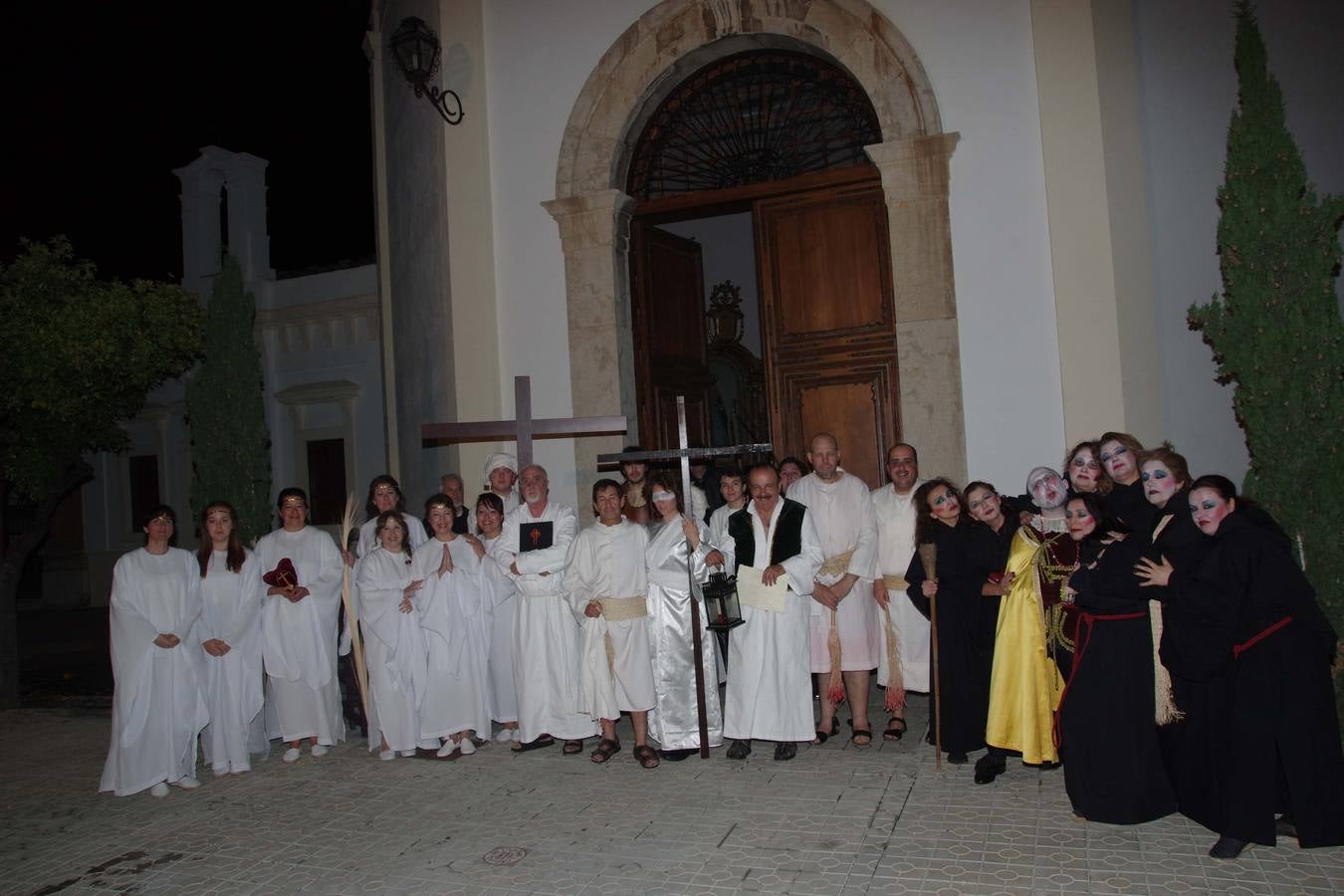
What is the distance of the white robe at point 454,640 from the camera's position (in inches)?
263

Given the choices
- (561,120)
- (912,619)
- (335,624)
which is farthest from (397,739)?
(561,120)

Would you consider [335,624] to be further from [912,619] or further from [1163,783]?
[1163,783]

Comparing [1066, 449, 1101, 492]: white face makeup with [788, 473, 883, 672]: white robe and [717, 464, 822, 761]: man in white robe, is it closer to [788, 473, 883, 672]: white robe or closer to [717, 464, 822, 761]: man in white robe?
[788, 473, 883, 672]: white robe

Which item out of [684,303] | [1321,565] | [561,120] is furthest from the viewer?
[684,303]

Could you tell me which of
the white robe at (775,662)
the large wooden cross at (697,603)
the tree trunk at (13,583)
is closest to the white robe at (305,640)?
the large wooden cross at (697,603)

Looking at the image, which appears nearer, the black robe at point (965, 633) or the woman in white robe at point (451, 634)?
the black robe at point (965, 633)

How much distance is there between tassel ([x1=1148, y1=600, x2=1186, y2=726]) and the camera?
4.67 metres

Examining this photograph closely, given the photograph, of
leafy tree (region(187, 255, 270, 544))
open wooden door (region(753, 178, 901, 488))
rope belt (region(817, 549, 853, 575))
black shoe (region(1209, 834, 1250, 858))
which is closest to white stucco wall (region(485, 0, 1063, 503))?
open wooden door (region(753, 178, 901, 488))

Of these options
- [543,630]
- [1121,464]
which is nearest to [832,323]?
[1121,464]

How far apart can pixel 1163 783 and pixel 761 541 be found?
2.53 m

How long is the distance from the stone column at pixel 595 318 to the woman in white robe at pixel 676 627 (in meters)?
2.17

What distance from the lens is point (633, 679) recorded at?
6.27 meters

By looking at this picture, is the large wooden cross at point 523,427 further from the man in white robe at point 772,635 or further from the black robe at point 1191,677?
the black robe at point 1191,677

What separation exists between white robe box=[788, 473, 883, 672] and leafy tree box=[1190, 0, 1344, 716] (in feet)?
7.38
